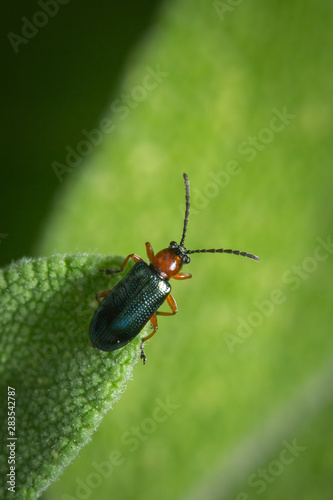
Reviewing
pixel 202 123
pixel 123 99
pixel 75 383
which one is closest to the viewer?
pixel 75 383

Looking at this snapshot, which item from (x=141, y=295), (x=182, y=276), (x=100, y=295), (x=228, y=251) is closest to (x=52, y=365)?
(x=100, y=295)

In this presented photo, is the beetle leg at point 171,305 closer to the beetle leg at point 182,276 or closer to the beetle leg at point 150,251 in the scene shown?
the beetle leg at point 182,276

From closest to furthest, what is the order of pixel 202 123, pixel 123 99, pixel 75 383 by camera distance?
pixel 75 383 < pixel 123 99 < pixel 202 123

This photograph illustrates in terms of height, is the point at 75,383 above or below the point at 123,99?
below

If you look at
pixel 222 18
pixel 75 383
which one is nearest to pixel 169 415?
pixel 75 383

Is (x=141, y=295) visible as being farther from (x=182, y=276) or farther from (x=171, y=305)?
(x=182, y=276)

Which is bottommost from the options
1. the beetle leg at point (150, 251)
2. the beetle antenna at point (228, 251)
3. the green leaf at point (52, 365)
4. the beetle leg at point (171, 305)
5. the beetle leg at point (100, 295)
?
the green leaf at point (52, 365)

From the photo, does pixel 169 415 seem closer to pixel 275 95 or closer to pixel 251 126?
pixel 251 126

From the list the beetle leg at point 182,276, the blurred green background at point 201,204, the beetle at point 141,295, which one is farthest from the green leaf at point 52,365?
the beetle leg at point 182,276
